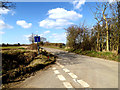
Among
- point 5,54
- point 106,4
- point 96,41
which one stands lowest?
point 5,54

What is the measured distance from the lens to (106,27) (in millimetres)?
14211

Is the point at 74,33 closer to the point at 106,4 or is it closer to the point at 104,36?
the point at 104,36

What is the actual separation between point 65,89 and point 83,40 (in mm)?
16428

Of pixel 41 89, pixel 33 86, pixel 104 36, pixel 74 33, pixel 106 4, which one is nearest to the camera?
pixel 41 89

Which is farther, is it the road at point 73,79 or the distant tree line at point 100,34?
the distant tree line at point 100,34

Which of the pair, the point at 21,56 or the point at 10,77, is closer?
the point at 10,77

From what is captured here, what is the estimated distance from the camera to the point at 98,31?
51.4ft

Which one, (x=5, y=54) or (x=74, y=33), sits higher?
(x=74, y=33)

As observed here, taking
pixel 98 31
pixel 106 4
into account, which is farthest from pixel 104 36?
pixel 106 4

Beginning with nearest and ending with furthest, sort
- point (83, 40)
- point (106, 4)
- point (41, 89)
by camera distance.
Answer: point (41, 89) < point (106, 4) < point (83, 40)

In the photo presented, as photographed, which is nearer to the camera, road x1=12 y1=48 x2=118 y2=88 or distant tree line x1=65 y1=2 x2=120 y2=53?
road x1=12 y1=48 x2=118 y2=88

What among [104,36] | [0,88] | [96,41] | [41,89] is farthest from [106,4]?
[0,88]

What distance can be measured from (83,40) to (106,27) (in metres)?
5.53

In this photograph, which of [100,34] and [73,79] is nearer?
[73,79]
